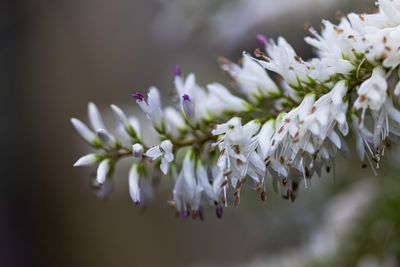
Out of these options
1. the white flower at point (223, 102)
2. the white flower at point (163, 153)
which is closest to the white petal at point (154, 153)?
the white flower at point (163, 153)

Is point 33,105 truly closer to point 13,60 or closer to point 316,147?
point 13,60

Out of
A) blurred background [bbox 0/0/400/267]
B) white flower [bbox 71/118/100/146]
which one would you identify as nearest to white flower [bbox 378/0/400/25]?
white flower [bbox 71/118/100/146]

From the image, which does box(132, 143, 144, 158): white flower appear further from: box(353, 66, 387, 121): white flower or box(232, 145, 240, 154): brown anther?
box(353, 66, 387, 121): white flower

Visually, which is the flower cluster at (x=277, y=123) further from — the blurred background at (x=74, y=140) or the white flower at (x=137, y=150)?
the blurred background at (x=74, y=140)

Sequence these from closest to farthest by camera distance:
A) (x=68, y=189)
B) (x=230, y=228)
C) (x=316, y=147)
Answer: (x=316, y=147) < (x=230, y=228) < (x=68, y=189)

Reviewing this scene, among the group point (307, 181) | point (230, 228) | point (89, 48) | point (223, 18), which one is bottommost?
point (230, 228)

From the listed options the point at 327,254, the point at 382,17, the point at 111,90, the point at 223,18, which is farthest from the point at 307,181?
the point at 111,90

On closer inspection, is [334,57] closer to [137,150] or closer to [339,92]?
[339,92]
